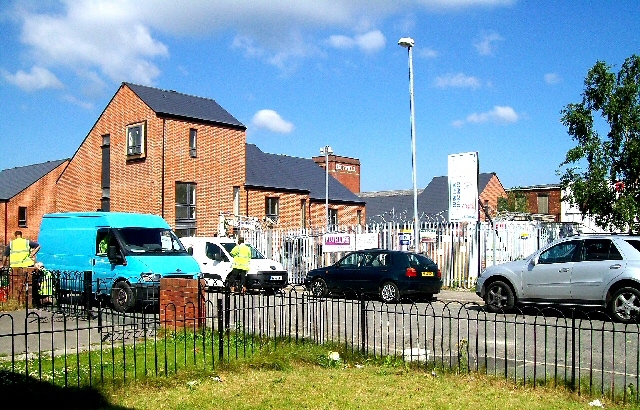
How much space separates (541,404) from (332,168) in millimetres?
59232

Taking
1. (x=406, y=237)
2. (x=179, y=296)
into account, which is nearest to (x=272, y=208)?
(x=406, y=237)

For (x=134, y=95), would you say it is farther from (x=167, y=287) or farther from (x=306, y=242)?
(x=167, y=287)

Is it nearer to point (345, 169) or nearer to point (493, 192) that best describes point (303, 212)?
point (493, 192)

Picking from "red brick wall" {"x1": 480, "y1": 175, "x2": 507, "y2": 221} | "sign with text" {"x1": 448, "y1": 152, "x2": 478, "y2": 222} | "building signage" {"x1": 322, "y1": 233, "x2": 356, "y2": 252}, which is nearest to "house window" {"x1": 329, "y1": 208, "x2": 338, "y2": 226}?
"red brick wall" {"x1": 480, "y1": 175, "x2": 507, "y2": 221}

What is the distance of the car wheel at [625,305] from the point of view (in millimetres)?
13138

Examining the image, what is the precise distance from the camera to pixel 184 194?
36.5m

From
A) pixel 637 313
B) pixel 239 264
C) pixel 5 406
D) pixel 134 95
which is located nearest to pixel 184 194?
pixel 134 95

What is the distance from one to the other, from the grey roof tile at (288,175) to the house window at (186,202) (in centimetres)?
433

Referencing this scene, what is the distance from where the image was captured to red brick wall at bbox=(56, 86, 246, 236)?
3559cm

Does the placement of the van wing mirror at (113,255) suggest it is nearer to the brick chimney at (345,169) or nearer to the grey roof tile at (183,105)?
the grey roof tile at (183,105)

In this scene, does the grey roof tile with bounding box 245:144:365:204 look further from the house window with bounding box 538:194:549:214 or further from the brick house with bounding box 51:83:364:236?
the house window with bounding box 538:194:549:214

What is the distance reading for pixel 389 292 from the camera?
61.5 ft

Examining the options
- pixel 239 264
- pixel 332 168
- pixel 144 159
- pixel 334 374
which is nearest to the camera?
Answer: pixel 334 374

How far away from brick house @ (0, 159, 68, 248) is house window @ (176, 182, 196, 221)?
17091 mm
